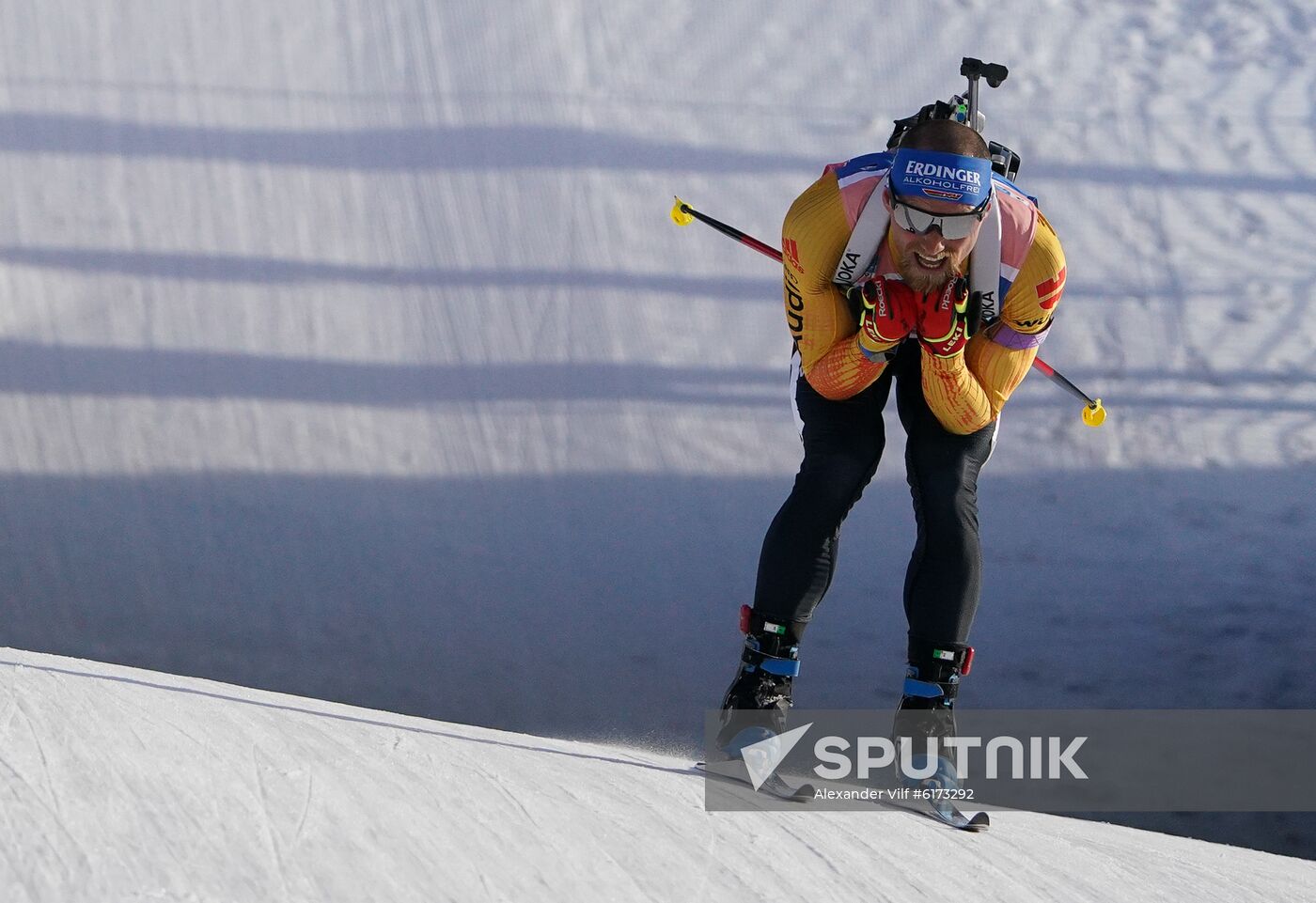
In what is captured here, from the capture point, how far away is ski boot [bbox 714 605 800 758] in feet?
6.73

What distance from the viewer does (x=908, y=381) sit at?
7.00 ft

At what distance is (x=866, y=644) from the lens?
3.17 metres

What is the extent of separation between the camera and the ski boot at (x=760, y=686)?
80.8 inches

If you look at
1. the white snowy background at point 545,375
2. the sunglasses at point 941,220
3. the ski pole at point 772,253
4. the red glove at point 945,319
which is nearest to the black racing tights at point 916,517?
the red glove at point 945,319

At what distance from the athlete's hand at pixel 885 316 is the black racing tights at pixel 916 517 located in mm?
175

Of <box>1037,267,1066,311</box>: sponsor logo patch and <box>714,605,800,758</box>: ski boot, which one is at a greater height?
<box>1037,267,1066,311</box>: sponsor logo patch

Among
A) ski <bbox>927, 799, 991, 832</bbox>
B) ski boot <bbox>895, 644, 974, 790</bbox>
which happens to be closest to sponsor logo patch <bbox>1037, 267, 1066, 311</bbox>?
ski boot <bbox>895, 644, 974, 790</bbox>

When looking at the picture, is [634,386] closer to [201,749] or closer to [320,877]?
[201,749]

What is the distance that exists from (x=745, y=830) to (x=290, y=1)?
3006 mm

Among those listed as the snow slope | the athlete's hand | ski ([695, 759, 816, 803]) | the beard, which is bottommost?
the snow slope

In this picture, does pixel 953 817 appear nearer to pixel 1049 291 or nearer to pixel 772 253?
pixel 1049 291

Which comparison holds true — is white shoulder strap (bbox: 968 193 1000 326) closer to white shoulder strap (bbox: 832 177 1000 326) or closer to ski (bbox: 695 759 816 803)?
white shoulder strap (bbox: 832 177 1000 326)

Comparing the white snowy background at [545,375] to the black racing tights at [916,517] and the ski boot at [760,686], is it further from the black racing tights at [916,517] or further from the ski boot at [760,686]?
the black racing tights at [916,517]

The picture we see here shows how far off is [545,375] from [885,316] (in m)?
1.59
